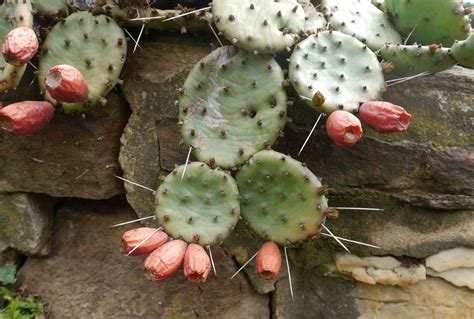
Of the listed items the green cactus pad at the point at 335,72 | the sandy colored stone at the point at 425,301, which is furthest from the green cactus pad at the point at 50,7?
the sandy colored stone at the point at 425,301

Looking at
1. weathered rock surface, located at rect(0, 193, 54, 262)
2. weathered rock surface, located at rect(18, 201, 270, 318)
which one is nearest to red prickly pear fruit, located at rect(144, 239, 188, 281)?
weathered rock surface, located at rect(18, 201, 270, 318)

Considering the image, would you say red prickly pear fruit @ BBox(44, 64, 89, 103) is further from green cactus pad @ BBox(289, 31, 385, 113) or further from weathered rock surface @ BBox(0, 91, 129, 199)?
green cactus pad @ BBox(289, 31, 385, 113)

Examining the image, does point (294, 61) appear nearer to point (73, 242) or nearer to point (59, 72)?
point (59, 72)

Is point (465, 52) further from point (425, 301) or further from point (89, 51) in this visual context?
point (89, 51)

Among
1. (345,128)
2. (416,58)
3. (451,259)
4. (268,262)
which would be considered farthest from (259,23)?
(451,259)

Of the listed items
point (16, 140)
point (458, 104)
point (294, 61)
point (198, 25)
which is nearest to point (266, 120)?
point (294, 61)
